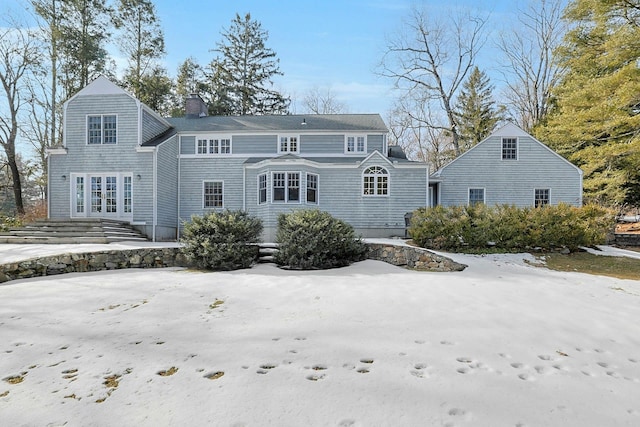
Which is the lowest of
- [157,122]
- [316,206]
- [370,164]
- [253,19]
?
[316,206]

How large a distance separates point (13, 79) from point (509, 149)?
26214mm

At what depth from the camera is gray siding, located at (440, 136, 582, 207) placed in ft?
51.1

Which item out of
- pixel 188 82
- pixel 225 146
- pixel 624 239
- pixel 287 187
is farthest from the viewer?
pixel 188 82

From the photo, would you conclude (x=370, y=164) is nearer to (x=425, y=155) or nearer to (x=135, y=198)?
(x=135, y=198)

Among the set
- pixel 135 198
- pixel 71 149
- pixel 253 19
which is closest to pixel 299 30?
pixel 135 198

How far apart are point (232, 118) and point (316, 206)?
23.4 ft

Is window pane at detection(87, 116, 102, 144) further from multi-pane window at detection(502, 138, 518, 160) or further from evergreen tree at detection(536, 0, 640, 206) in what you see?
evergreen tree at detection(536, 0, 640, 206)

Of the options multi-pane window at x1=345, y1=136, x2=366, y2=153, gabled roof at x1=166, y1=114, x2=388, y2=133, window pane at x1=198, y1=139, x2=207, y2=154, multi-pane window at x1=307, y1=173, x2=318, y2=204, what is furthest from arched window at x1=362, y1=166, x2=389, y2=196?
window pane at x1=198, y1=139, x2=207, y2=154

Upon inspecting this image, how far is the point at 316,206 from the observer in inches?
563

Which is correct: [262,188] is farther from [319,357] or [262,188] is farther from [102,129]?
[319,357]

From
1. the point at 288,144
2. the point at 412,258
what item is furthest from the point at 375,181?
the point at 412,258

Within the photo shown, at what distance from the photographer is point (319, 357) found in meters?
2.88

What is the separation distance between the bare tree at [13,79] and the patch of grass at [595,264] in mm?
24138

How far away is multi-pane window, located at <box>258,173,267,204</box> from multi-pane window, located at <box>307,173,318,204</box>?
1878 millimetres
